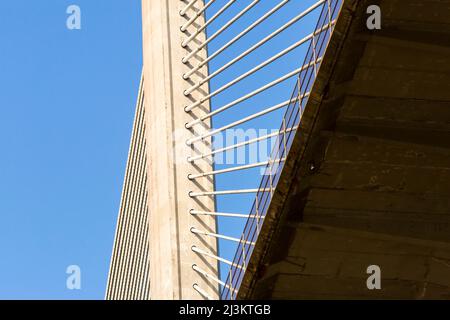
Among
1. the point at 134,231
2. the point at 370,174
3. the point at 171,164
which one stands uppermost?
the point at 171,164

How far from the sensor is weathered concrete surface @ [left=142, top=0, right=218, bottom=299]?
30.6m

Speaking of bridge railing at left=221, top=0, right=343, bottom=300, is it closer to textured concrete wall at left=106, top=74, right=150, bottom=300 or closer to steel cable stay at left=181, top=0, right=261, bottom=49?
steel cable stay at left=181, top=0, right=261, bottom=49

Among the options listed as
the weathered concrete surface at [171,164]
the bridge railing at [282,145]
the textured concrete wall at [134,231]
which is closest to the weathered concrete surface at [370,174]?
the bridge railing at [282,145]

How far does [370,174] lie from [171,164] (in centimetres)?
633

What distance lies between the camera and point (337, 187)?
2636 centimetres

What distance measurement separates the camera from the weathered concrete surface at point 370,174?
24109mm

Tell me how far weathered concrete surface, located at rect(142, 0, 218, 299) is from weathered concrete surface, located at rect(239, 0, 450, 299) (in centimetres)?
353

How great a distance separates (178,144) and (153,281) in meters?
3.09

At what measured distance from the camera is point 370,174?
2645cm

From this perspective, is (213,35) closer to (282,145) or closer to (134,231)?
(282,145)

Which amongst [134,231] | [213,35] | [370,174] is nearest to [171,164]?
[213,35]

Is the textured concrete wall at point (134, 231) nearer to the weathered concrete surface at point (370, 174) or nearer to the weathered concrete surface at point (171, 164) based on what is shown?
the weathered concrete surface at point (171, 164)
